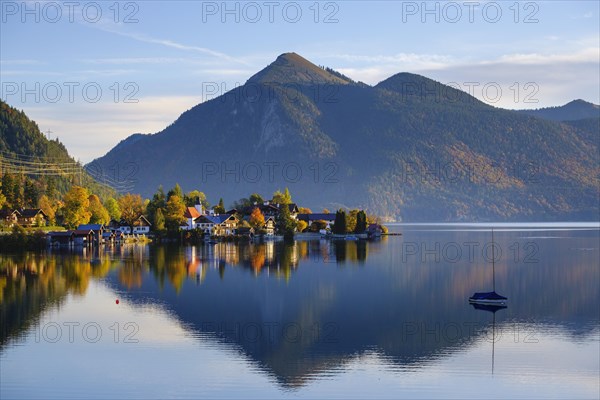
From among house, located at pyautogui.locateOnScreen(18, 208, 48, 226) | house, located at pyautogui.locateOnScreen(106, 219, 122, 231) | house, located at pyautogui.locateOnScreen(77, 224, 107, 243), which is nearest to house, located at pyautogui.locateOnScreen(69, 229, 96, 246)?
house, located at pyautogui.locateOnScreen(77, 224, 107, 243)

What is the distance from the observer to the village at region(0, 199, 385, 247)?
116125 mm

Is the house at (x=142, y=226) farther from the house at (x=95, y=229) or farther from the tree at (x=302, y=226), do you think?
the tree at (x=302, y=226)

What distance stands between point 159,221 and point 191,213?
525 inches

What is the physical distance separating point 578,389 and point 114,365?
17188mm

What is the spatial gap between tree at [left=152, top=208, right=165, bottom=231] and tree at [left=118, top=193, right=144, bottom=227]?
669 cm

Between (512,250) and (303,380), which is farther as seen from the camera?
(512,250)

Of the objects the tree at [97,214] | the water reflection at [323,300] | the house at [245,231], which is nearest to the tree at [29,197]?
the tree at [97,214]

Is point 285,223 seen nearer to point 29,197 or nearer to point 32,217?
point 29,197

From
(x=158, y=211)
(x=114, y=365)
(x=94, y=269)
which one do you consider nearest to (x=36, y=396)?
(x=114, y=365)

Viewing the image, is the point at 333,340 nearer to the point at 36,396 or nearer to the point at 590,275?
the point at 36,396

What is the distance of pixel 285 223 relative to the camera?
14888cm

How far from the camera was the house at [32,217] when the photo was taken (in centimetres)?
12069

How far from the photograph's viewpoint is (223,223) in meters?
145

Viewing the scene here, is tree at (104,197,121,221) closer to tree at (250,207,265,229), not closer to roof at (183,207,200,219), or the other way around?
roof at (183,207,200,219)
